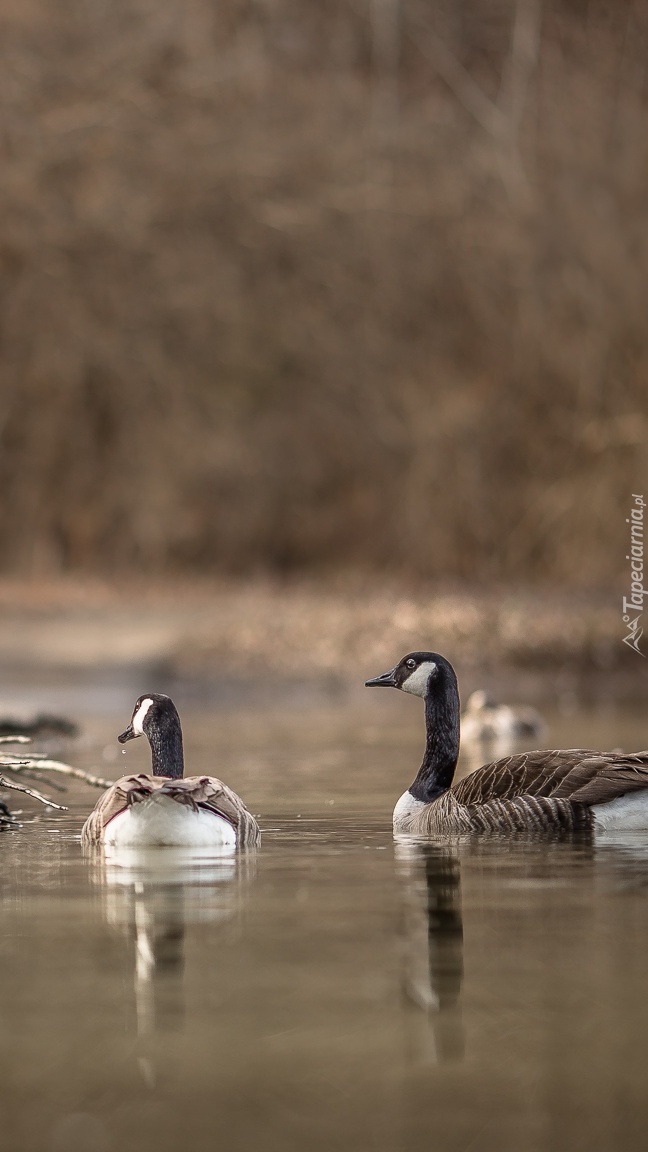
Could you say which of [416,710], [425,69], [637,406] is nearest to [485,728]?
[416,710]

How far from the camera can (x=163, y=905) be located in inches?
272

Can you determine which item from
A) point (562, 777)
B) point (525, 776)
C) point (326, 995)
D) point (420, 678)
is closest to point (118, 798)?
point (525, 776)

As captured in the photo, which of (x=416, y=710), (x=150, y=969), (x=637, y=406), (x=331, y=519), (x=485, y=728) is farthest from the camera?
(x=331, y=519)

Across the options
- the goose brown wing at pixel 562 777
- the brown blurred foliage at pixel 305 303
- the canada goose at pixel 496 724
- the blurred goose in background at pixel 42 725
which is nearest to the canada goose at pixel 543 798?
the goose brown wing at pixel 562 777

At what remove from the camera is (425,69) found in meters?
26.2

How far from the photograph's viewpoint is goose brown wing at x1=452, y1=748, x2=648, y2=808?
8.56 metres

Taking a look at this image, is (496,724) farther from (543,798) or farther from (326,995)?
(326,995)

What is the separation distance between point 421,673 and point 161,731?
5.15 feet

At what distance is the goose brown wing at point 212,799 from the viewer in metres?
8.04

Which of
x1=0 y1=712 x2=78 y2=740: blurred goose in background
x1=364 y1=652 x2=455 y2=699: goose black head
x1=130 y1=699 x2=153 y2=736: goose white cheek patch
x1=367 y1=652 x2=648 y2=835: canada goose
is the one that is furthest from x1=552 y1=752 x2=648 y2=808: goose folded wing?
x1=0 y1=712 x2=78 y2=740: blurred goose in background

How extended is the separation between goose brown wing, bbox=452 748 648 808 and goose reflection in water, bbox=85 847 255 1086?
1147 mm

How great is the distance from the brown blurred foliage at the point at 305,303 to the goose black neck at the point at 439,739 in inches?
522

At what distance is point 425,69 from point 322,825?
18.4m

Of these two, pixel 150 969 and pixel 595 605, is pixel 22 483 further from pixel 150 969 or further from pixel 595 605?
pixel 150 969
